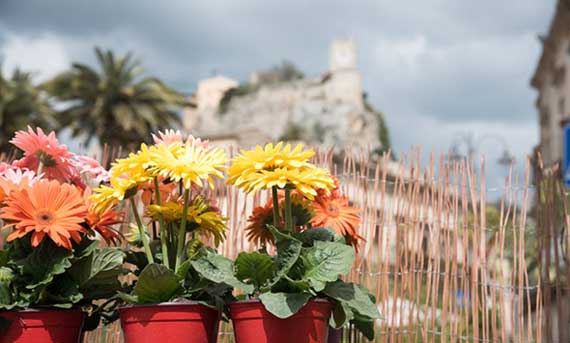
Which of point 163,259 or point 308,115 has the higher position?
point 308,115

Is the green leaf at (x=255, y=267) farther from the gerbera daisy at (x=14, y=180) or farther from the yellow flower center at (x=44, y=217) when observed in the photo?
the gerbera daisy at (x=14, y=180)

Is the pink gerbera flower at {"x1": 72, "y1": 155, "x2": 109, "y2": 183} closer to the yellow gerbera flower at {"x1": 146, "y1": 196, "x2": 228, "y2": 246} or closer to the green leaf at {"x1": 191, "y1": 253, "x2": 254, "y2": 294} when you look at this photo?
the yellow gerbera flower at {"x1": 146, "y1": 196, "x2": 228, "y2": 246}

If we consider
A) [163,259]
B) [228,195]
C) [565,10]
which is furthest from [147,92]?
[163,259]

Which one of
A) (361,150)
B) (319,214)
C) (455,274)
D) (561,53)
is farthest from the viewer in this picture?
(561,53)

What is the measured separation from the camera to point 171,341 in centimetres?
209

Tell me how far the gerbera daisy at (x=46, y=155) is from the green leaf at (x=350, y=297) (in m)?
0.92

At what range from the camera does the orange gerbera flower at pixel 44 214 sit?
2.11m

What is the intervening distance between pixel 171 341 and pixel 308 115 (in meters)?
47.4

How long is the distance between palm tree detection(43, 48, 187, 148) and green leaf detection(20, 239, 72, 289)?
1718 centimetres

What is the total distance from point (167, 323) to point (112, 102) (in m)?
18.4

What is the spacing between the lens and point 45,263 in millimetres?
2182

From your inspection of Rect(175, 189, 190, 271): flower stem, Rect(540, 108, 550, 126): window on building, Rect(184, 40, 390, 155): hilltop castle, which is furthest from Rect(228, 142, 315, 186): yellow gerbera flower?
Rect(184, 40, 390, 155): hilltop castle

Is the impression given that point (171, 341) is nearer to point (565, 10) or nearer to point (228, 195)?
point (228, 195)

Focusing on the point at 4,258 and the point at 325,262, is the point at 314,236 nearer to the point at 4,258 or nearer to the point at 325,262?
the point at 325,262
